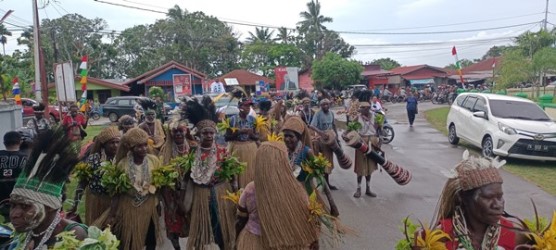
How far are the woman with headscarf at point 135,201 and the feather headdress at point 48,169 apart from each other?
1.73 metres

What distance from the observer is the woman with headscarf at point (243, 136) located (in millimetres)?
6504

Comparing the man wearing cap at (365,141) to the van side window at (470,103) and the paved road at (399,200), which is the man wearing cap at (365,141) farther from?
the van side window at (470,103)

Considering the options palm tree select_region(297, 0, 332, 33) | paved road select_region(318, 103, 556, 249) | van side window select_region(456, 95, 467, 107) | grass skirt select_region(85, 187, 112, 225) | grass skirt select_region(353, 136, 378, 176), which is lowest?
Result: paved road select_region(318, 103, 556, 249)

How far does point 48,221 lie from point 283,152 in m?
1.56

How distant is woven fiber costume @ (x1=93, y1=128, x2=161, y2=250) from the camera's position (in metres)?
4.57

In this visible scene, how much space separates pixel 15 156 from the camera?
18.6 feet

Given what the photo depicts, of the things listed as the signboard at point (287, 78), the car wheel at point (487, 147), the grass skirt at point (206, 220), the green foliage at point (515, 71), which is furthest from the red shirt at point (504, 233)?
the signboard at point (287, 78)

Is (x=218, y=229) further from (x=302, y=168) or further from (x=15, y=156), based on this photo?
(x=15, y=156)

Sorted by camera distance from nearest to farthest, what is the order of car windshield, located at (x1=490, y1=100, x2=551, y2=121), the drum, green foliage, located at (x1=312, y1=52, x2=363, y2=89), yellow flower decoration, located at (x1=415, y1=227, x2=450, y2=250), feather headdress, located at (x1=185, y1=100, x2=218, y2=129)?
yellow flower decoration, located at (x1=415, y1=227, x2=450, y2=250) → feather headdress, located at (x1=185, y1=100, x2=218, y2=129) → the drum → car windshield, located at (x1=490, y1=100, x2=551, y2=121) → green foliage, located at (x1=312, y1=52, x2=363, y2=89)

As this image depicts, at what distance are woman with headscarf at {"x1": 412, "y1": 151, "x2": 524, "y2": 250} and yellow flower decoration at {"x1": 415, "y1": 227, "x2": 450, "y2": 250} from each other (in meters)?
0.08

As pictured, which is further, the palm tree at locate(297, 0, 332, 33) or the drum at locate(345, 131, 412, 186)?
the palm tree at locate(297, 0, 332, 33)

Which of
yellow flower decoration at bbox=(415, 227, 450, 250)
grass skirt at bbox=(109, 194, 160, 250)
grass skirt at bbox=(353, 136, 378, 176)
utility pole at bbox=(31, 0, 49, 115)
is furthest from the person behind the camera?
utility pole at bbox=(31, 0, 49, 115)

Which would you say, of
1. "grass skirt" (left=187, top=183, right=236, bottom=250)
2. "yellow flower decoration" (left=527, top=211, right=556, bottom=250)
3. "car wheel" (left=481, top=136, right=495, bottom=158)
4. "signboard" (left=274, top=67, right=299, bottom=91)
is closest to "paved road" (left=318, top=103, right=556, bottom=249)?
"car wheel" (left=481, top=136, right=495, bottom=158)

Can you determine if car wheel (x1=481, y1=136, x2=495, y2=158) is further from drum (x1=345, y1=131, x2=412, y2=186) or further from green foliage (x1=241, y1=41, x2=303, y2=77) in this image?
green foliage (x1=241, y1=41, x2=303, y2=77)
